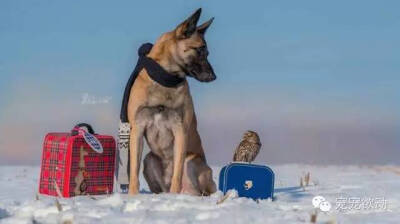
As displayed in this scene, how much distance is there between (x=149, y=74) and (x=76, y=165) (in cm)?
124

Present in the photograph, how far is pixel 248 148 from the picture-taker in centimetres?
685

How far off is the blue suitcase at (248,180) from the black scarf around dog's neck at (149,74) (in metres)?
1.11

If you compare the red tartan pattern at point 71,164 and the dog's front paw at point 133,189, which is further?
the red tartan pattern at point 71,164

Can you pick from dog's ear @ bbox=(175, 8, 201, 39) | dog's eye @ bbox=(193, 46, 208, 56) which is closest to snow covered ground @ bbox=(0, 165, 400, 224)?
dog's eye @ bbox=(193, 46, 208, 56)

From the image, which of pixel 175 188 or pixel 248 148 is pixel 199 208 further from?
pixel 248 148

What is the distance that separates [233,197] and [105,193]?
1.55m

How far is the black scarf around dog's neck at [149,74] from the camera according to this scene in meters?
6.03

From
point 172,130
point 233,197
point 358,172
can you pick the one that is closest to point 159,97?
point 172,130

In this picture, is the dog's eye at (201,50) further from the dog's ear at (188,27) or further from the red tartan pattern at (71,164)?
the red tartan pattern at (71,164)

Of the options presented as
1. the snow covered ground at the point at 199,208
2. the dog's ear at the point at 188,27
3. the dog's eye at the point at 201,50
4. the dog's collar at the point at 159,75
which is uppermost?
the dog's ear at the point at 188,27

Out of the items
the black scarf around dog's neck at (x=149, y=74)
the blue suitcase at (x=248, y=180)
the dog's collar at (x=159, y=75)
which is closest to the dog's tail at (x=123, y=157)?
the black scarf around dog's neck at (x=149, y=74)

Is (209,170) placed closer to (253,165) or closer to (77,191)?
(253,165)

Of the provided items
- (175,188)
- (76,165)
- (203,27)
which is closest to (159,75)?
(203,27)

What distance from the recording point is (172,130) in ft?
20.2
